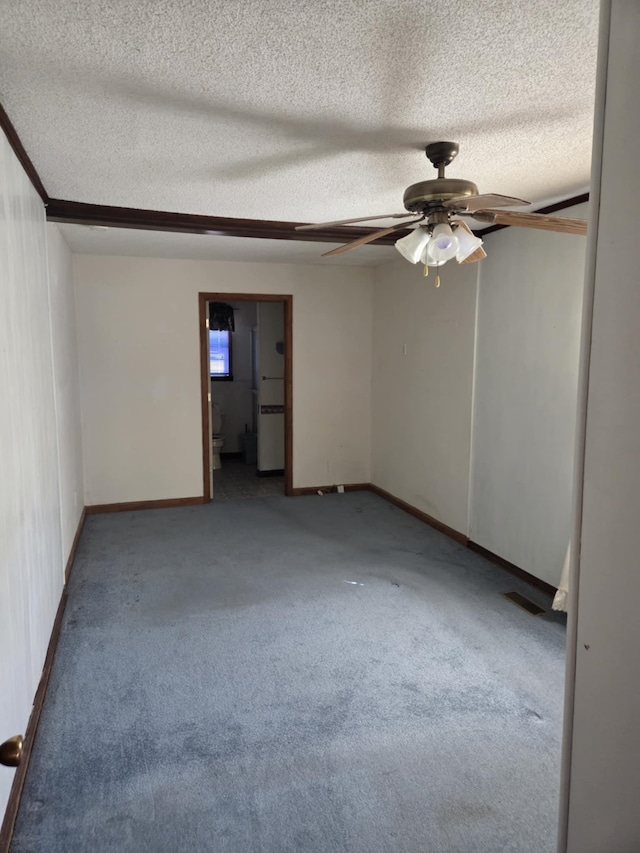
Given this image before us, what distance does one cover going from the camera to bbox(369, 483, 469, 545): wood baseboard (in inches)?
172

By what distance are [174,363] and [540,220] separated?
3.73 m

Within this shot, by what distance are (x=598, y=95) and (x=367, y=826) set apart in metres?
2.02

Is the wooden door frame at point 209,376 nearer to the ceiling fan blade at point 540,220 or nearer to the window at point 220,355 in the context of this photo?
the window at point 220,355

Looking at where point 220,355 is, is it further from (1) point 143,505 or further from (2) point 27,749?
(2) point 27,749

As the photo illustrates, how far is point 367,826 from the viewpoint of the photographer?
68.4 inches

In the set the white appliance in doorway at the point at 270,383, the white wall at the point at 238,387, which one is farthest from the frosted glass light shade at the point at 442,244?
the white wall at the point at 238,387

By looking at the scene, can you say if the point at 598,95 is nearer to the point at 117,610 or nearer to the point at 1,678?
the point at 1,678

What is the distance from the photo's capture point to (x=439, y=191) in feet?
7.26

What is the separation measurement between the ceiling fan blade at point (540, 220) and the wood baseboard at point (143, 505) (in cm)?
400

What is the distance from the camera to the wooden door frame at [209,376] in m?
5.27

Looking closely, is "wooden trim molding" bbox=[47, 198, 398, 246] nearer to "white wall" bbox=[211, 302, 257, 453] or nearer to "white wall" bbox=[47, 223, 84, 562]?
"white wall" bbox=[47, 223, 84, 562]

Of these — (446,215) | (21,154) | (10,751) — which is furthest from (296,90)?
(10,751)

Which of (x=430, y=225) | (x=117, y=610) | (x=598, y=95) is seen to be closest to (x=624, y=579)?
(x=598, y=95)

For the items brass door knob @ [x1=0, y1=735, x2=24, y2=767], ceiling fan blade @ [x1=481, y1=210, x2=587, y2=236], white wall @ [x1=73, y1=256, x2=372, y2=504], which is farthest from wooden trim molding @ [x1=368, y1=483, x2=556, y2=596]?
brass door knob @ [x1=0, y1=735, x2=24, y2=767]
